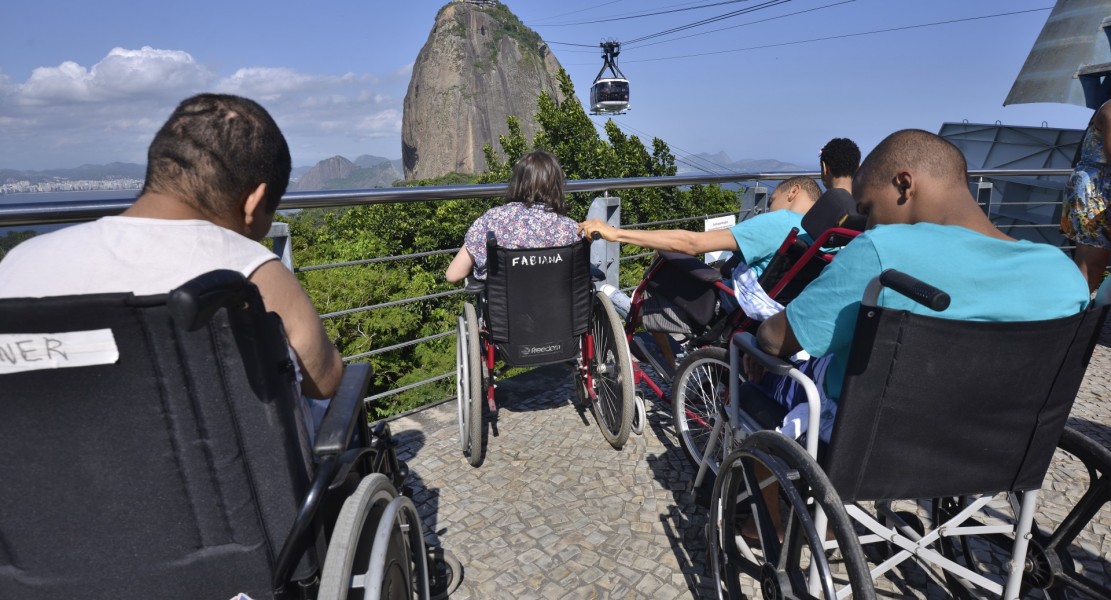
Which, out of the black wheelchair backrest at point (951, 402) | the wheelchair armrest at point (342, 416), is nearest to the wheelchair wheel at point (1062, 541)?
the black wheelchair backrest at point (951, 402)

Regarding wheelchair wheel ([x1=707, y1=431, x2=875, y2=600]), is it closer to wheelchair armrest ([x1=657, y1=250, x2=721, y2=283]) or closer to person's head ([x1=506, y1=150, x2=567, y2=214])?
wheelchair armrest ([x1=657, y1=250, x2=721, y2=283])

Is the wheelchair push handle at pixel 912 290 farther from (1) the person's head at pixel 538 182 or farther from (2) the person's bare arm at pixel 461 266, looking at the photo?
(2) the person's bare arm at pixel 461 266

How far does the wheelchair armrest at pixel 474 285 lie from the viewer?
2770mm

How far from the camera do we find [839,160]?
294cm

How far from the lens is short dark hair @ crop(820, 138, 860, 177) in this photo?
2932 millimetres

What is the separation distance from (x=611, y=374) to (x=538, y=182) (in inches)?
38.2

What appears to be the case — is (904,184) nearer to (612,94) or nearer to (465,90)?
(612,94)

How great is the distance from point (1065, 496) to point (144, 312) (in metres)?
3.12

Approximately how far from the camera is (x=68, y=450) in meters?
0.96

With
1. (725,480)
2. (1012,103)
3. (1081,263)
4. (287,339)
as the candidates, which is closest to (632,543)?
Answer: (725,480)

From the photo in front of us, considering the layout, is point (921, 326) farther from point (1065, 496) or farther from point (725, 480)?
point (1065, 496)

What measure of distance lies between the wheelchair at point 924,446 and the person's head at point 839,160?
166cm

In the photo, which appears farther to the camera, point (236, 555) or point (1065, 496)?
point (1065, 496)

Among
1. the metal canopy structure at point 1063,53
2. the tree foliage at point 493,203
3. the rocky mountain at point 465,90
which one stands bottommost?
the tree foliage at point 493,203
